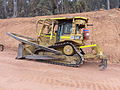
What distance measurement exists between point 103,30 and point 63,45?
5733 millimetres

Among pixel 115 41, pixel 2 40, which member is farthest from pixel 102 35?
pixel 2 40

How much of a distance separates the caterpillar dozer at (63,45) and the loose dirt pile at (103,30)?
2631 millimetres

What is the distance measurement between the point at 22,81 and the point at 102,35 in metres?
8.47

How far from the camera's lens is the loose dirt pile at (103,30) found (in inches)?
411

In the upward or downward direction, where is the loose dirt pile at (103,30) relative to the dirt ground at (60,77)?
upward

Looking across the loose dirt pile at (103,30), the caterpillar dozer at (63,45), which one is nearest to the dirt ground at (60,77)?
the loose dirt pile at (103,30)

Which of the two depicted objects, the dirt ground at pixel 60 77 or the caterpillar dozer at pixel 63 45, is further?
the caterpillar dozer at pixel 63 45

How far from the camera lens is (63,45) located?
802 cm

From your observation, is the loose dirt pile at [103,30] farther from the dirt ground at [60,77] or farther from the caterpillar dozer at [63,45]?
the caterpillar dozer at [63,45]

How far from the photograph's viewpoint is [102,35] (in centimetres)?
1195

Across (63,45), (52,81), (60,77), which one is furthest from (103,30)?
(52,81)

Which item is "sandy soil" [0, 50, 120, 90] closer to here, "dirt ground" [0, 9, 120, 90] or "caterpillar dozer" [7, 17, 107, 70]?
"dirt ground" [0, 9, 120, 90]

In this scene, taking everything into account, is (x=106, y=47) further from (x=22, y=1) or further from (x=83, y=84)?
(x=22, y=1)

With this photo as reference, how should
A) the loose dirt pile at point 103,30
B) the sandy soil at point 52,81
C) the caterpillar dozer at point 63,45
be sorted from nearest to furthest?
the sandy soil at point 52,81, the caterpillar dozer at point 63,45, the loose dirt pile at point 103,30
